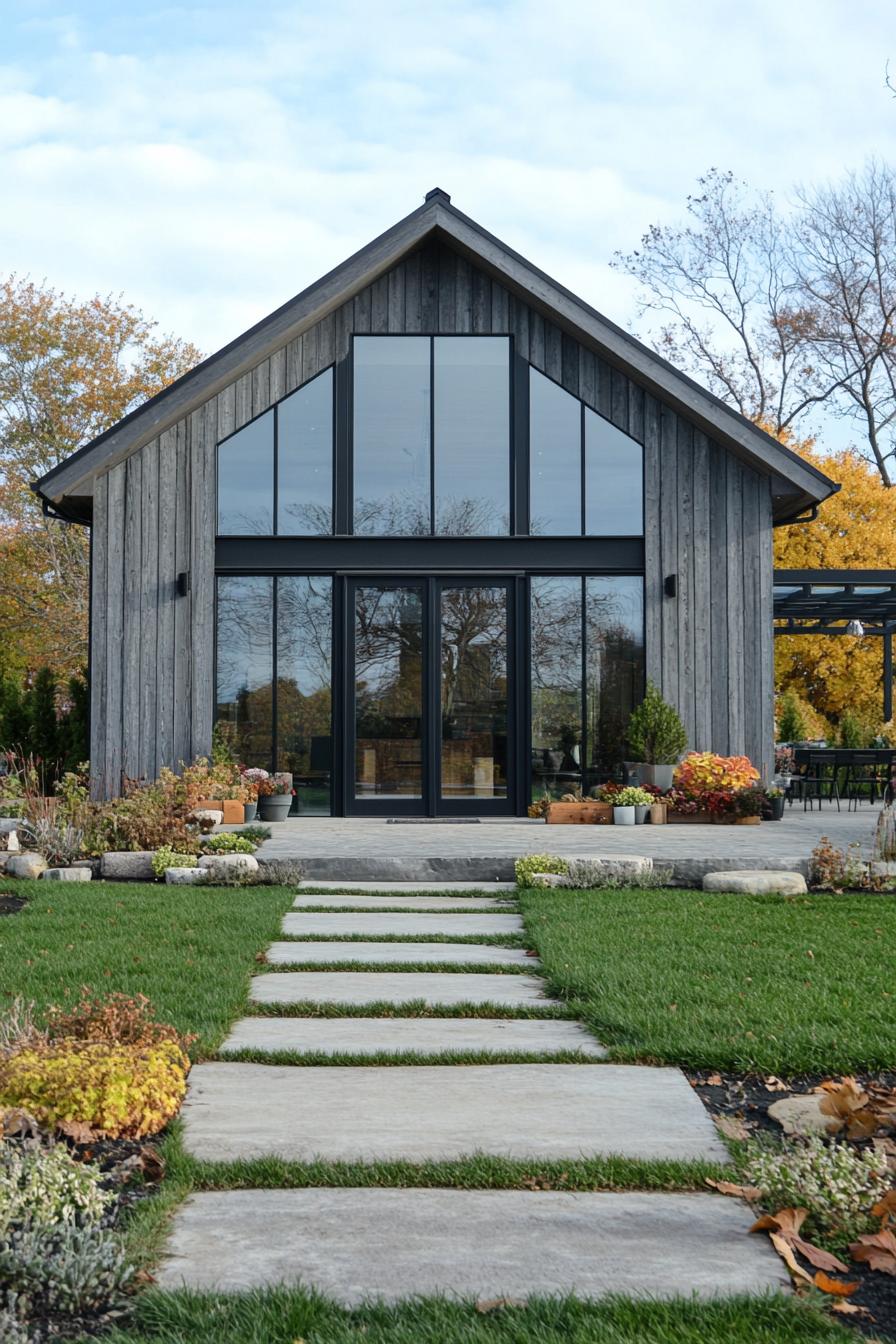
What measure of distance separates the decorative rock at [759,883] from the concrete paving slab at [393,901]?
5.06ft

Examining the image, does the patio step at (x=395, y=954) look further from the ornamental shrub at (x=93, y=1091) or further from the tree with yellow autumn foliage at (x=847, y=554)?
the tree with yellow autumn foliage at (x=847, y=554)

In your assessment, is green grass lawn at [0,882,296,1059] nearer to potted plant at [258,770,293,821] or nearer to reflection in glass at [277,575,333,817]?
potted plant at [258,770,293,821]

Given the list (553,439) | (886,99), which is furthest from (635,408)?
(886,99)

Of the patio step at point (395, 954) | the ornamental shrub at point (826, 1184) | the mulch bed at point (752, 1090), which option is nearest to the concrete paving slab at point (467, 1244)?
the ornamental shrub at point (826, 1184)

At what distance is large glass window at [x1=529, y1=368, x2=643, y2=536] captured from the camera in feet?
46.7

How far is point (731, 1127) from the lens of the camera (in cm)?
382

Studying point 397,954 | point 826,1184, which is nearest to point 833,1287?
point 826,1184

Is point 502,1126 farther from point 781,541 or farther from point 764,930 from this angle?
point 781,541

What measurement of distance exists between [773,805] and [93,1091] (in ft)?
35.4

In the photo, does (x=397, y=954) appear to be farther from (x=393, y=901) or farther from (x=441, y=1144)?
(x=441, y=1144)

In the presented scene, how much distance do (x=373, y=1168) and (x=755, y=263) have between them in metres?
29.1

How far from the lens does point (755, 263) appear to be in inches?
1158

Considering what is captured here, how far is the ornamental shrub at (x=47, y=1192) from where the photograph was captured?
9.51 feet

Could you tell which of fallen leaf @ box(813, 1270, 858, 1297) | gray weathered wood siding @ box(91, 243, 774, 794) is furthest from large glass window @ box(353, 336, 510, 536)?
fallen leaf @ box(813, 1270, 858, 1297)
